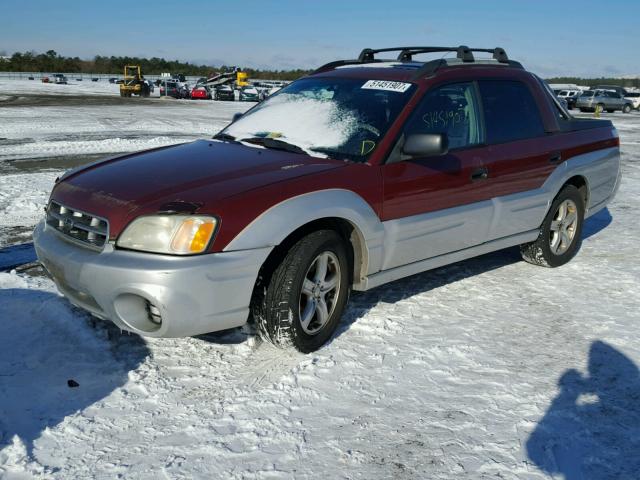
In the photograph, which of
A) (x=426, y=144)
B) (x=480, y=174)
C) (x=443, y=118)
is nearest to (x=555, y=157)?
(x=480, y=174)

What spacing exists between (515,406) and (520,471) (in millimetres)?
578

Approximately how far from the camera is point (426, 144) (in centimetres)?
396

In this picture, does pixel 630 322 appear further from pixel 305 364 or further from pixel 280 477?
pixel 280 477

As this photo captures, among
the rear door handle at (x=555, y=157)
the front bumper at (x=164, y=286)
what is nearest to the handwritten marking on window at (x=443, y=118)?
the rear door handle at (x=555, y=157)

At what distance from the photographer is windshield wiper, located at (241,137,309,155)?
418 cm

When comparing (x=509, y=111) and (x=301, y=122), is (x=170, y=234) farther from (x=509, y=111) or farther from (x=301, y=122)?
(x=509, y=111)

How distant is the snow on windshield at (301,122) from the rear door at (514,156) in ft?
3.99

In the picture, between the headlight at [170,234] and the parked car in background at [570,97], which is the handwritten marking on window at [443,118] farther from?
the parked car in background at [570,97]

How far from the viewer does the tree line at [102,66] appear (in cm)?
9412

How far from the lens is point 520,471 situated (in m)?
2.74

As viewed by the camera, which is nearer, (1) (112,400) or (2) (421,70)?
(1) (112,400)

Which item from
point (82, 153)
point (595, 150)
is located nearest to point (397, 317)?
point (595, 150)

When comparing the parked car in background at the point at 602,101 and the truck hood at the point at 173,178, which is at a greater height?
the parked car in background at the point at 602,101

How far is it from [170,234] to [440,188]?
79.1 inches
